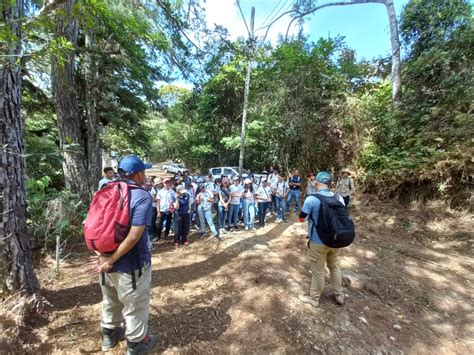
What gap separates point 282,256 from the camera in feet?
17.5

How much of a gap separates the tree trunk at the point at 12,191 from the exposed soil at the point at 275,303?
56 centimetres

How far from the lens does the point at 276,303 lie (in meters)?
3.62

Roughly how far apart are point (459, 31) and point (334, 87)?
14.5 ft

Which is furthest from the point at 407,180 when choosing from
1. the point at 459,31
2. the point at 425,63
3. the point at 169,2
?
the point at 169,2

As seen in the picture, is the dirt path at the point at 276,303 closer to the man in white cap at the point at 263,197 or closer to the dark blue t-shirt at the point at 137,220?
the dark blue t-shirt at the point at 137,220

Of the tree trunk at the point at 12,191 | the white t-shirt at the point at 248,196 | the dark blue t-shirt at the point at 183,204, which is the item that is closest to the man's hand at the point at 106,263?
the tree trunk at the point at 12,191

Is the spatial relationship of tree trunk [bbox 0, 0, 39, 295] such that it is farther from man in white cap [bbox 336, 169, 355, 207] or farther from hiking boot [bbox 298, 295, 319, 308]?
man in white cap [bbox 336, 169, 355, 207]

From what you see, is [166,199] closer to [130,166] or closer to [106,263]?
[130,166]

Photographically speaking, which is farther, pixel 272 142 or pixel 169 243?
pixel 272 142

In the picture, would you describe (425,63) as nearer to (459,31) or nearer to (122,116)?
(459,31)

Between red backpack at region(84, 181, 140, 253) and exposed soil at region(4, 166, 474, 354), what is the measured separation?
4.18 feet

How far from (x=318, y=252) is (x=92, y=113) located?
7.04 meters

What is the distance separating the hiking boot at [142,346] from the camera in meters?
2.31

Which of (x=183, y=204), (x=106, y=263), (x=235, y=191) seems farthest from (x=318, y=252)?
(x=235, y=191)
